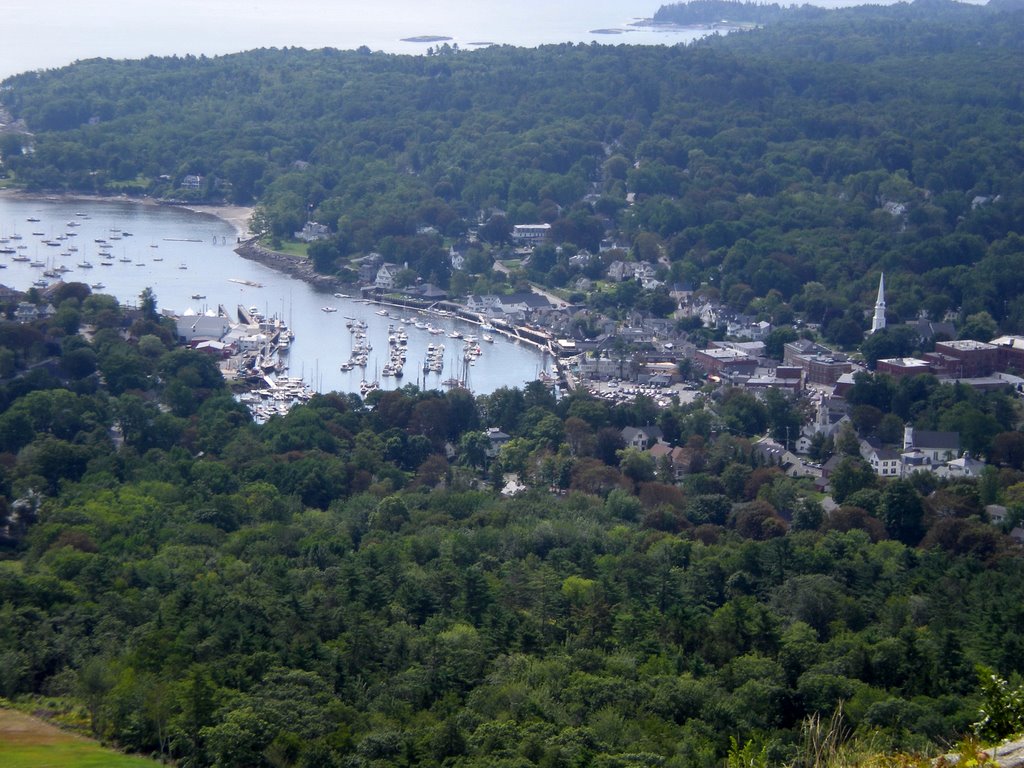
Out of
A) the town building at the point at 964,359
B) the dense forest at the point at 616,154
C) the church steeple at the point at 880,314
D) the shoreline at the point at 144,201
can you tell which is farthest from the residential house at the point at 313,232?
the town building at the point at 964,359

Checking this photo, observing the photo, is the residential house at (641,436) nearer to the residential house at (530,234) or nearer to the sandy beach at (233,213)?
the residential house at (530,234)

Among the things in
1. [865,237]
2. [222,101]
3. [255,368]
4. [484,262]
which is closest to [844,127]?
[865,237]

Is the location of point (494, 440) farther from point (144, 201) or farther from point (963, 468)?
point (144, 201)

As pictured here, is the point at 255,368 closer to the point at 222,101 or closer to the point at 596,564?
the point at 596,564

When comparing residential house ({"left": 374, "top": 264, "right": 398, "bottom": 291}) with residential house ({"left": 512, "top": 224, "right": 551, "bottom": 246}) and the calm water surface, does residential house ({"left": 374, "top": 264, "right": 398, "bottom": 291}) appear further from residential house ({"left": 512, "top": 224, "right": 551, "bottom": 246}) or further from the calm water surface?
residential house ({"left": 512, "top": 224, "right": 551, "bottom": 246})

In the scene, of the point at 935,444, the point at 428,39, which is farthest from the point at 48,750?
the point at 428,39

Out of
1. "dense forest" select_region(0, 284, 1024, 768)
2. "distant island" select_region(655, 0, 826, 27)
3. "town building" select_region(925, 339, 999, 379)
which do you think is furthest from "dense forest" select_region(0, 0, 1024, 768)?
"distant island" select_region(655, 0, 826, 27)

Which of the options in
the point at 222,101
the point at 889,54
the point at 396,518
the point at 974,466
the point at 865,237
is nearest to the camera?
the point at 396,518
